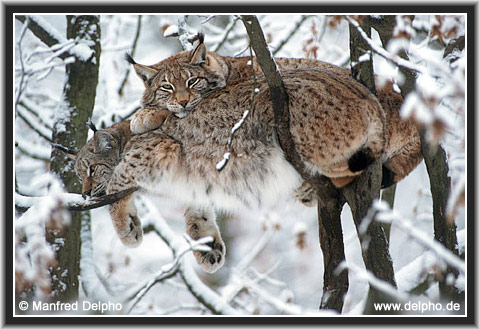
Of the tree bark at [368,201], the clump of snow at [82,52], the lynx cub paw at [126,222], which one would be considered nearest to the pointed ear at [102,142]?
the lynx cub paw at [126,222]

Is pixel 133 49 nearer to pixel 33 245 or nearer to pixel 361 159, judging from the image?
pixel 33 245

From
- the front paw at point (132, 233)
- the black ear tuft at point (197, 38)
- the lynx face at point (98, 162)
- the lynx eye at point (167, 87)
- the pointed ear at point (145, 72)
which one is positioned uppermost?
the black ear tuft at point (197, 38)

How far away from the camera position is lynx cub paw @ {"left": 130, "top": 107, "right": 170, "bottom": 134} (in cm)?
505

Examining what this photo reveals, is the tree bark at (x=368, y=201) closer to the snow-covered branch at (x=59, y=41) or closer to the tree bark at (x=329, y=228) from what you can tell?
the tree bark at (x=329, y=228)

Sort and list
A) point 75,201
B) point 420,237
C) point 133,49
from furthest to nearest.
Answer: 1. point 133,49
2. point 75,201
3. point 420,237

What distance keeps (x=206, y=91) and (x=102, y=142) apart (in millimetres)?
860

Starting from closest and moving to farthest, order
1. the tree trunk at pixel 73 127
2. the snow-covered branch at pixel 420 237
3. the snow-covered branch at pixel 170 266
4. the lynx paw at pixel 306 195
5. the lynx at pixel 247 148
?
the snow-covered branch at pixel 420 237
the snow-covered branch at pixel 170 266
the lynx at pixel 247 148
the lynx paw at pixel 306 195
the tree trunk at pixel 73 127

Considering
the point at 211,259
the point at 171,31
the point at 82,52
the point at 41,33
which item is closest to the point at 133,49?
the point at 82,52

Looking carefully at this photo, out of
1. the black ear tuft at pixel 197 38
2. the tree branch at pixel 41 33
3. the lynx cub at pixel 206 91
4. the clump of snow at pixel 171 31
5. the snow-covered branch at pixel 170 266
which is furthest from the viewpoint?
the clump of snow at pixel 171 31

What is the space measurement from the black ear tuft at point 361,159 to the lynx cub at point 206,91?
295mm

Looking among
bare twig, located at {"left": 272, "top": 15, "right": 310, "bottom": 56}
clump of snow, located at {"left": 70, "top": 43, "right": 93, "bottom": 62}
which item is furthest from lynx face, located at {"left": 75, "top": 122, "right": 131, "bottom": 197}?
bare twig, located at {"left": 272, "top": 15, "right": 310, "bottom": 56}

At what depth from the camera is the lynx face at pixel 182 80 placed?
510 cm

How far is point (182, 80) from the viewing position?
5.24 meters

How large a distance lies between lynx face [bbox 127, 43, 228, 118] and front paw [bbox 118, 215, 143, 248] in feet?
2.76
